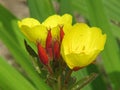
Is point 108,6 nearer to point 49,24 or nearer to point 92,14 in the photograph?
point 92,14

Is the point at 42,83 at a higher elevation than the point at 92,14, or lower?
higher

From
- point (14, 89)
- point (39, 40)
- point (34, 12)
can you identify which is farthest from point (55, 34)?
point (34, 12)

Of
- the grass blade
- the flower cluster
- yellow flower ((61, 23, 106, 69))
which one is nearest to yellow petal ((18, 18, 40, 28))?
the flower cluster

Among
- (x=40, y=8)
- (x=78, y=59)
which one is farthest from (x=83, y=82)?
(x=40, y=8)

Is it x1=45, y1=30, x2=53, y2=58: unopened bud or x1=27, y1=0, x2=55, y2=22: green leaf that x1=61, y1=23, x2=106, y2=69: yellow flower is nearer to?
x1=45, y1=30, x2=53, y2=58: unopened bud

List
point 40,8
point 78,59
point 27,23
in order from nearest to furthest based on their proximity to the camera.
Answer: point 78,59 < point 27,23 < point 40,8

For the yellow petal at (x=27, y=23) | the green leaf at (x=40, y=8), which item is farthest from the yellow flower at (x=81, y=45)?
the green leaf at (x=40, y=8)

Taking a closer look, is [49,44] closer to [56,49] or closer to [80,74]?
[56,49]
